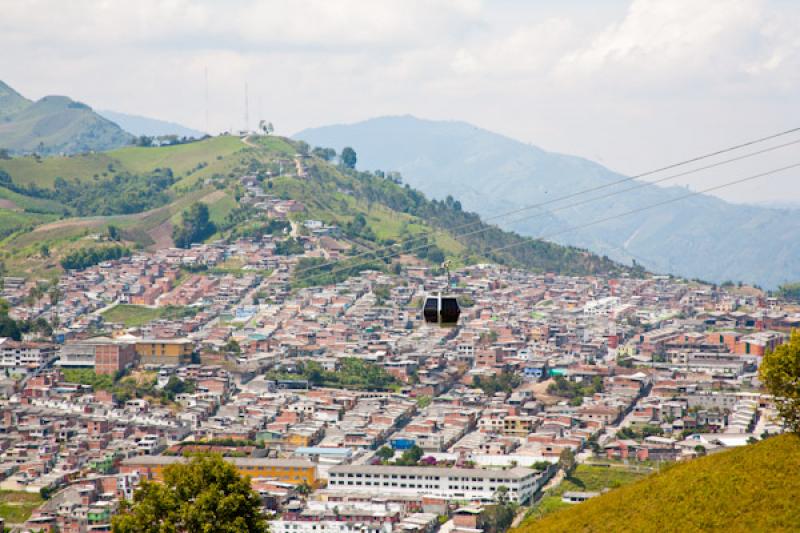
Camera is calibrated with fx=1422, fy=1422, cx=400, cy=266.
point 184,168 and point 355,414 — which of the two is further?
point 184,168

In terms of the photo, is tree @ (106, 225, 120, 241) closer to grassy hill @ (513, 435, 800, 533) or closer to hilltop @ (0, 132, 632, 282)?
hilltop @ (0, 132, 632, 282)

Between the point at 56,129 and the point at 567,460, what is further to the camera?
the point at 56,129

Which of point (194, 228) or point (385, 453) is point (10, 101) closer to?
point (194, 228)

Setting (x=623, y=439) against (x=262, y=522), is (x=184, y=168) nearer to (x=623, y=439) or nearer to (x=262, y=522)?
(x=623, y=439)

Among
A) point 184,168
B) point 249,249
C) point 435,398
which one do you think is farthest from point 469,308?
point 184,168

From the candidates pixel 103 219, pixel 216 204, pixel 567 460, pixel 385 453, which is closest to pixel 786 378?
pixel 567 460

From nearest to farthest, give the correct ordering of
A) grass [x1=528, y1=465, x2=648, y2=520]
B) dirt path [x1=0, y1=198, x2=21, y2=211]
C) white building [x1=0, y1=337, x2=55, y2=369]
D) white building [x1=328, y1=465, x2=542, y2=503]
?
grass [x1=528, y1=465, x2=648, y2=520], white building [x1=328, y1=465, x2=542, y2=503], white building [x1=0, y1=337, x2=55, y2=369], dirt path [x1=0, y1=198, x2=21, y2=211]

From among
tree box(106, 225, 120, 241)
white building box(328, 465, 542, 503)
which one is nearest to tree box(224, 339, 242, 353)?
white building box(328, 465, 542, 503)
